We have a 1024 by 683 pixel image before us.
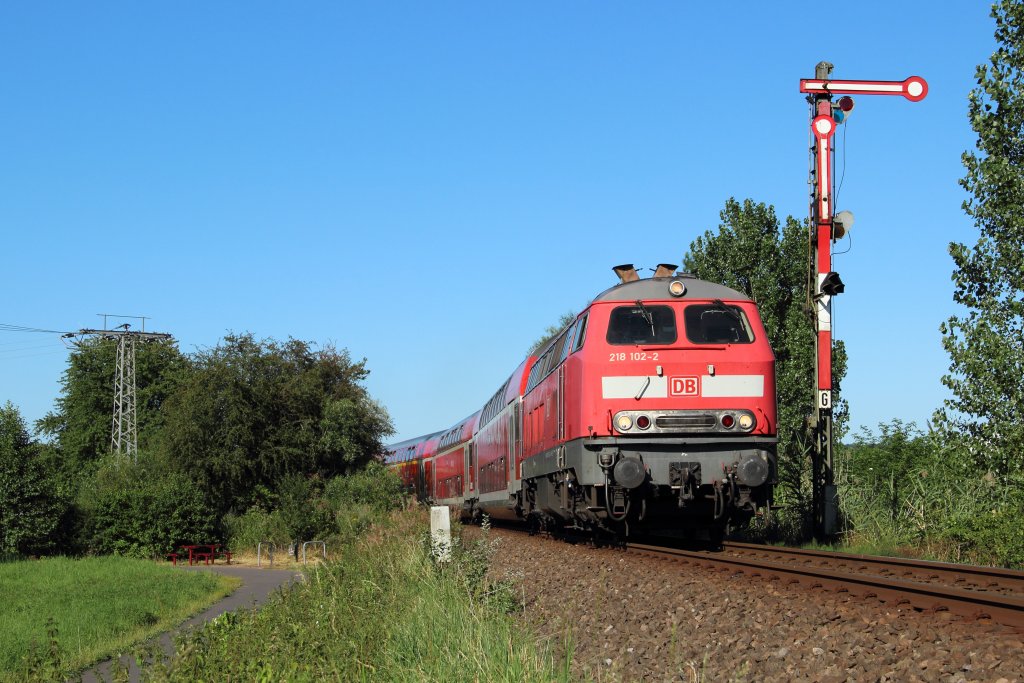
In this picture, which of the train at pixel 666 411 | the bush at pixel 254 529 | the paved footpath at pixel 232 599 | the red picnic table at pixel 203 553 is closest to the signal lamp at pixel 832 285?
the train at pixel 666 411

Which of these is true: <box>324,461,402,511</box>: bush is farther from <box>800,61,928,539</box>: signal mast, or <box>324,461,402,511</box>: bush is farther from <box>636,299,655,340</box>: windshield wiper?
<box>636,299,655,340</box>: windshield wiper

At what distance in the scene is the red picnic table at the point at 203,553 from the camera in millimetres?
33188

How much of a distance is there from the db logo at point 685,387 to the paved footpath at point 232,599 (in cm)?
654

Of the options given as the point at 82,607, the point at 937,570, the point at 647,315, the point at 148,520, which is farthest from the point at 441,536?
the point at 148,520

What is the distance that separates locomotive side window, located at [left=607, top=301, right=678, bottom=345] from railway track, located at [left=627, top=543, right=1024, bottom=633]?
9.34ft

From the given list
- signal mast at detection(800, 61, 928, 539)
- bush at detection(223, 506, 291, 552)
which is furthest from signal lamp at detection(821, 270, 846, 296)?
bush at detection(223, 506, 291, 552)

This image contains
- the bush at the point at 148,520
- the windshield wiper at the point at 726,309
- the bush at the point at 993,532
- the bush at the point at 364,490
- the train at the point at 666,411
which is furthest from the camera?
the bush at the point at 364,490

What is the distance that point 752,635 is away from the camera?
7.66 meters

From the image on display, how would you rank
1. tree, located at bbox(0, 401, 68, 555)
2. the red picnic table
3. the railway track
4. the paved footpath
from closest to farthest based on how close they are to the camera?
the railway track → the paved footpath → tree, located at bbox(0, 401, 68, 555) → the red picnic table

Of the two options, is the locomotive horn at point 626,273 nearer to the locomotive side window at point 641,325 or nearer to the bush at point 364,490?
the locomotive side window at point 641,325

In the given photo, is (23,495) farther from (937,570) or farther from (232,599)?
(937,570)

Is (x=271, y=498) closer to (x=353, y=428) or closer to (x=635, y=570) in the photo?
(x=353, y=428)

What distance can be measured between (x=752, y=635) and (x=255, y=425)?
3259cm

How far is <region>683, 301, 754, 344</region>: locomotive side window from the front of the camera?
14.2 m
